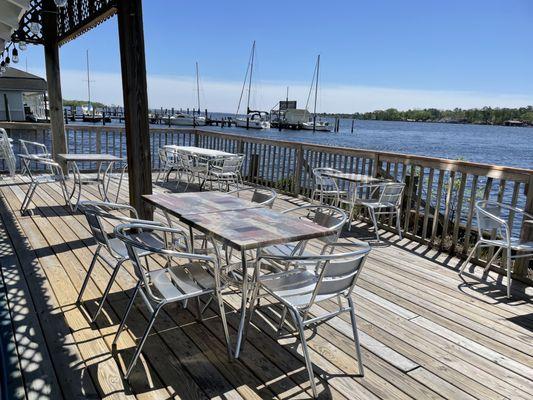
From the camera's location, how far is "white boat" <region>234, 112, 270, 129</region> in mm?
54469

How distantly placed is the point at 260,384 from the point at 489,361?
1.37m

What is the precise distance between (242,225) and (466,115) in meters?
82.6

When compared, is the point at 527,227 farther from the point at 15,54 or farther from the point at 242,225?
the point at 15,54

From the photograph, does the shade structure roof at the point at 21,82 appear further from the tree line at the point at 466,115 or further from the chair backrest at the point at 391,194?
the tree line at the point at 466,115

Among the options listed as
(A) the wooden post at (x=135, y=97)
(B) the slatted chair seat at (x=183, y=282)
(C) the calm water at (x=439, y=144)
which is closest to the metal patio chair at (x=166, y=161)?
(A) the wooden post at (x=135, y=97)

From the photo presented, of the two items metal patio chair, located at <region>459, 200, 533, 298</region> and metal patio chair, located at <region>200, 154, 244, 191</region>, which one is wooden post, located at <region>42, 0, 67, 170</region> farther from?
metal patio chair, located at <region>459, 200, 533, 298</region>

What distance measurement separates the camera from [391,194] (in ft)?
15.1

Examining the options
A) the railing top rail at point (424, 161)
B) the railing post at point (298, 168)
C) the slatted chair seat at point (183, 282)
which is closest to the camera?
the slatted chair seat at point (183, 282)

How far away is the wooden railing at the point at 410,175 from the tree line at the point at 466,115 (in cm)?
5775

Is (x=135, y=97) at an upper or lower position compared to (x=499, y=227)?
upper

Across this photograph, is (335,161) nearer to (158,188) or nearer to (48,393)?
(158,188)

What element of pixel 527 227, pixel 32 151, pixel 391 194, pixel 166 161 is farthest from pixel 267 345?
pixel 32 151

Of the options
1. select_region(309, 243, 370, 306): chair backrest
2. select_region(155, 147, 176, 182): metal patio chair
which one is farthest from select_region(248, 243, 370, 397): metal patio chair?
select_region(155, 147, 176, 182): metal patio chair

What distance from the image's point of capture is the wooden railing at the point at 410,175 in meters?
3.86
